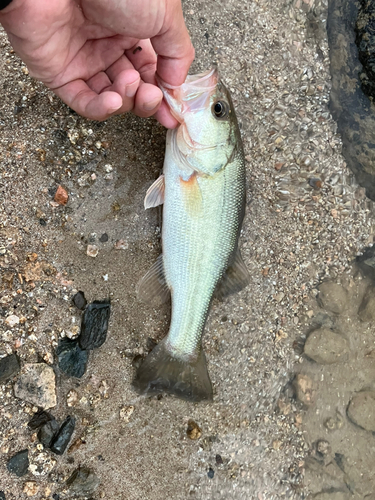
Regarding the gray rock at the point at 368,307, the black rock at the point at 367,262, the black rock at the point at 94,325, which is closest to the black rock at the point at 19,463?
the black rock at the point at 94,325

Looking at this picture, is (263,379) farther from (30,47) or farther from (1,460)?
(30,47)

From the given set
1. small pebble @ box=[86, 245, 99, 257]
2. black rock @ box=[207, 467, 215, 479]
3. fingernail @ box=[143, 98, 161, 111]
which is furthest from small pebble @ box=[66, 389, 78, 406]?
fingernail @ box=[143, 98, 161, 111]

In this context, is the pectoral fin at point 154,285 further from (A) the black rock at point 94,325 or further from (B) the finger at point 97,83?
(B) the finger at point 97,83

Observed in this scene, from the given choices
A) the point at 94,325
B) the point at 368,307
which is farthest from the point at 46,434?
the point at 368,307

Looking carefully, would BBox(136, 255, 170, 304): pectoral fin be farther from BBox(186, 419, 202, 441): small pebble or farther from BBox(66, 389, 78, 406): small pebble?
BBox(186, 419, 202, 441): small pebble

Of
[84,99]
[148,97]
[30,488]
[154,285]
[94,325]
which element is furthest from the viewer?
[154,285]

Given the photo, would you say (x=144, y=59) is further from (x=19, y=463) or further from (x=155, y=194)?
(x=19, y=463)

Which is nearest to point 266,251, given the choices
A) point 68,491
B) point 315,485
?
point 315,485
